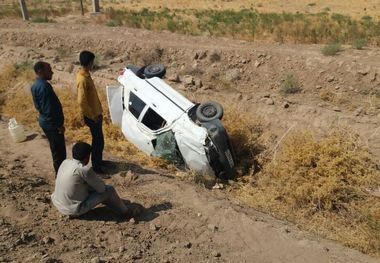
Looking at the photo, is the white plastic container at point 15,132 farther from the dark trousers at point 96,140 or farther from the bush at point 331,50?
the bush at point 331,50

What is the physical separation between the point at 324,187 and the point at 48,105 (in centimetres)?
450

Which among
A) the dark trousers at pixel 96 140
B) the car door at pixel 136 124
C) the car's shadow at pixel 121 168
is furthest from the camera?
the car door at pixel 136 124

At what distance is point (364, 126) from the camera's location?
9.12 meters

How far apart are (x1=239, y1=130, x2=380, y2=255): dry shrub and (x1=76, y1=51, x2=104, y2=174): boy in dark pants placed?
2665 mm

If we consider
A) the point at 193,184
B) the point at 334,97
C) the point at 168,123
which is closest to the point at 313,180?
the point at 193,184

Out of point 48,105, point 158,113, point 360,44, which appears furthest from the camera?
point 360,44

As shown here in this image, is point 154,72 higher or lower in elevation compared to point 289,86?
higher

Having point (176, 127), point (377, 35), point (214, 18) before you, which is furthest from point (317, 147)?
point (214, 18)

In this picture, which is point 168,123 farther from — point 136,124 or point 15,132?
point 15,132

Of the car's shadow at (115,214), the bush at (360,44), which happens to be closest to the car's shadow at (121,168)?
the car's shadow at (115,214)

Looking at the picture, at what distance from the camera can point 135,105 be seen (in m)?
8.67

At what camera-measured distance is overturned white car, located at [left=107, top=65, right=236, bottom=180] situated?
25.0 ft

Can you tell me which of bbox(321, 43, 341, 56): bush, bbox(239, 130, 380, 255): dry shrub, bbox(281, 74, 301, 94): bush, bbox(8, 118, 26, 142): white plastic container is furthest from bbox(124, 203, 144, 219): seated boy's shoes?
bbox(321, 43, 341, 56): bush

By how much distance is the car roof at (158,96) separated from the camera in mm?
8133
